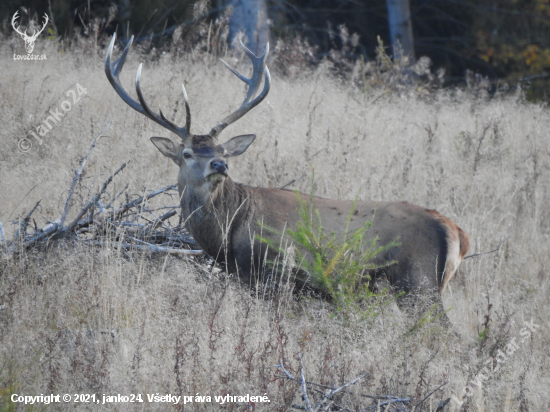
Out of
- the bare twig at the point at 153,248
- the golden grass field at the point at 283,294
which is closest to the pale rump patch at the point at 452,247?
the golden grass field at the point at 283,294

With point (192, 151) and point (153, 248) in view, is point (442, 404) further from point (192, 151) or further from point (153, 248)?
point (192, 151)

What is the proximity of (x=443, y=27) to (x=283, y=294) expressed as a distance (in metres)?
15.1

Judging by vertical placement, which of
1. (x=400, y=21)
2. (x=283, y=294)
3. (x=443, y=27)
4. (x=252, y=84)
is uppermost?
(x=400, y=21)

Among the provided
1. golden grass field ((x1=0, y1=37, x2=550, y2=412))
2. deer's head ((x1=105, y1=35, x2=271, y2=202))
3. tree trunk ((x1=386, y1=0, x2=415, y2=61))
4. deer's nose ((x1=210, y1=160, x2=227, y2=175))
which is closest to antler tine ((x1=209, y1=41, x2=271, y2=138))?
deer's head ((x1=105, y1=35, x2=271, y2=202))

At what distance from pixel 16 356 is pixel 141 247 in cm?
161

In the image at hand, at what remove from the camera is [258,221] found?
552 centimetres

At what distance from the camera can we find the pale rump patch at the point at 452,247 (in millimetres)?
5434

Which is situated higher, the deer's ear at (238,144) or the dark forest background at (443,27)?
the dark forest background at (443,27)

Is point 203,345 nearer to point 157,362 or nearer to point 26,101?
point 157,362

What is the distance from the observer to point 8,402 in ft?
11.6

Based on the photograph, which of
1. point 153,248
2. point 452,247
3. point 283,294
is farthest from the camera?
point 153,248

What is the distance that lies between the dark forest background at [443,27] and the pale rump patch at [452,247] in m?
9.14

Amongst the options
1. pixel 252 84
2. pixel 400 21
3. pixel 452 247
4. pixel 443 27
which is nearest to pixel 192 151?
pixel 252 84

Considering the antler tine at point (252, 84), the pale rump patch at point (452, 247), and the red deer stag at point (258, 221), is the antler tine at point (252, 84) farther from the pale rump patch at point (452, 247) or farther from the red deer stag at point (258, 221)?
the pale rump patch at point (452, 247)
